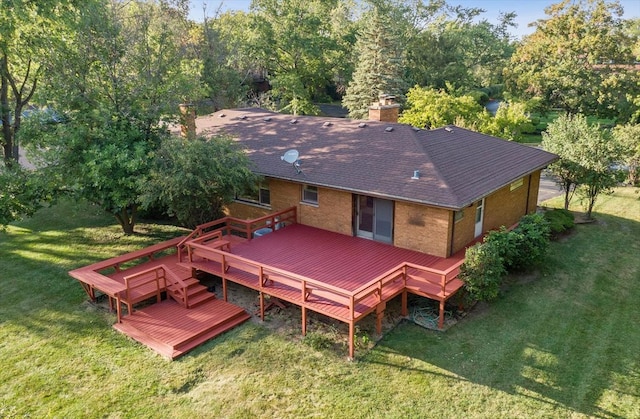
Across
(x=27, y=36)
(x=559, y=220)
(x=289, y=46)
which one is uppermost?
(x=289, y=46)

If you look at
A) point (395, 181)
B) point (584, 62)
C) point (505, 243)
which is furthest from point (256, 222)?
point (584, 62)

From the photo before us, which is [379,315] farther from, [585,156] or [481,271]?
[585,156]

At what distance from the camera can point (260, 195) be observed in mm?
17047

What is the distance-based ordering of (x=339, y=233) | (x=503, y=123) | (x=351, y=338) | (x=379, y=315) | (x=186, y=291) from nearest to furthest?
(x=351, y=338) → (x=379, y=315) → (x=186, y=291) → (x=339, y=233) → (x=503, y=123)

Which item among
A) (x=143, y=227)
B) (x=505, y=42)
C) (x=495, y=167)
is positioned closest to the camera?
(x=495, y=167)

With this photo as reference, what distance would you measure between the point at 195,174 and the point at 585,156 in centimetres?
1423

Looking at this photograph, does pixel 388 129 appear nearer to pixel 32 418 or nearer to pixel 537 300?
pixel 537 300

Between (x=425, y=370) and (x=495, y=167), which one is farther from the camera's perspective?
(x=495, y=167)

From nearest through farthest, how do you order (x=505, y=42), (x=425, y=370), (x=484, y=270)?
(x=425, y=370)
(x=484, y=270)
(x=505, y=42)

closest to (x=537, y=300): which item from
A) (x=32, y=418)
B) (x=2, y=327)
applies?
(x=32, y=418)

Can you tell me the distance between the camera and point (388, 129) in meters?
16.5

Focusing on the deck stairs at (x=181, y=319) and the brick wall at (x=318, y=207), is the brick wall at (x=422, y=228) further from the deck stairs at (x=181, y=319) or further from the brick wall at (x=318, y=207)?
the deck stairs at (x=181, y=319)

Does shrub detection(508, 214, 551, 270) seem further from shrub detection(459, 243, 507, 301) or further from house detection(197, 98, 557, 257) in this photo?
shrub detection(459, 243, 507, 301)

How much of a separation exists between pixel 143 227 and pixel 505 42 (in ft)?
225
